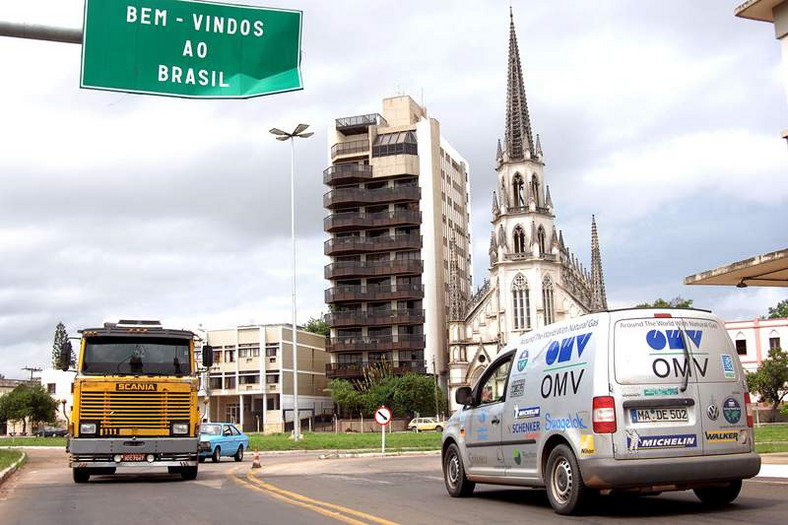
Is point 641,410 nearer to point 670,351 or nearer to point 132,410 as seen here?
point 670,351

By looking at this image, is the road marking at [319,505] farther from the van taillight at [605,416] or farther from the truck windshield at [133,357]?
the truck windshield at [133,357]

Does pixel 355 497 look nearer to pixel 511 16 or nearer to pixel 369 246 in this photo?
pixel 369 246

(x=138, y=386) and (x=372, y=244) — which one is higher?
(x=372, y=244)

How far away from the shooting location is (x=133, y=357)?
1909cm

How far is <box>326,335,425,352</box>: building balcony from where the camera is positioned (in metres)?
90.4

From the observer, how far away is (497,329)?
3460 inches

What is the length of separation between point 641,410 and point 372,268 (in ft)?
270

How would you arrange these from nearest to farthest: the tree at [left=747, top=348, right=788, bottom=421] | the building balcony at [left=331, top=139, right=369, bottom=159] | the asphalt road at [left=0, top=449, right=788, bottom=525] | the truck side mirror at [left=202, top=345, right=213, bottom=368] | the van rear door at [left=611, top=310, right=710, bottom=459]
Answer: the van rear door at [left=611, top=310, right=710, bottom=459], the asphalt road at [left=0, top=449, right=788, bottom=525], the truck side mirror at [left=202, top=345, right=213, bottom=368], the tree at [left=747, top=348, right=788, bottom=421], the building balcony at [left=331, top=139, right=369, bottom=159]

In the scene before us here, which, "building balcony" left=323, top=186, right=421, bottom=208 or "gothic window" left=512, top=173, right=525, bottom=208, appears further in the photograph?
"building balcony" left=323, top=186, right=421, bottom=208

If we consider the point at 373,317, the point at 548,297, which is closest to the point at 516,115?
the point at 548,297

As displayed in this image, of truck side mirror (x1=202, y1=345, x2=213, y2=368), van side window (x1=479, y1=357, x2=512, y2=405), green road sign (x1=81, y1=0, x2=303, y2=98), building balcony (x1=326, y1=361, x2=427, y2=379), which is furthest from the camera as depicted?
building balcony (x1=326, y1=361, x2=427, y2=379)

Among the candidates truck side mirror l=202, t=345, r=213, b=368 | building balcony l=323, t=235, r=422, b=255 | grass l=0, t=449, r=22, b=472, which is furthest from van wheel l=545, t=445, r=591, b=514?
building balcony l=323, t=235, r=422, b=255

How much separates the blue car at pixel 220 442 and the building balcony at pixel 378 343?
58.1 meters

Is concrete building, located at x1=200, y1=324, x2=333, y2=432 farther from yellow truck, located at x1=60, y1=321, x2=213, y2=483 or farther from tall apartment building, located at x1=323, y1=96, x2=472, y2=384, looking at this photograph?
yellow truck, located at x1=60, y1=321, x2=213, y2=483
